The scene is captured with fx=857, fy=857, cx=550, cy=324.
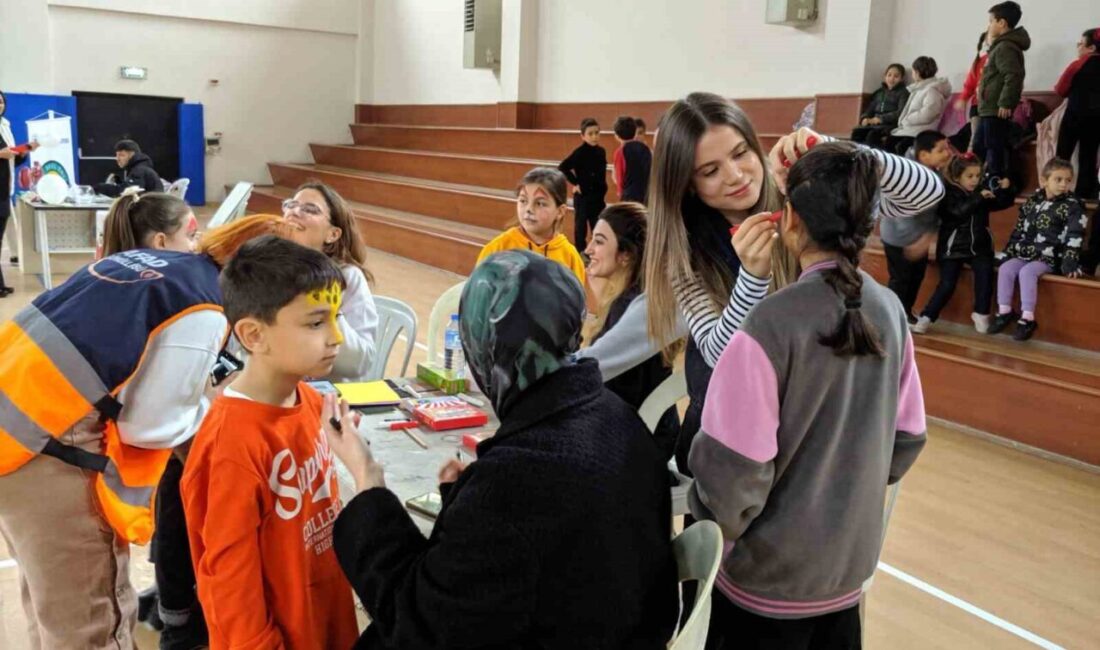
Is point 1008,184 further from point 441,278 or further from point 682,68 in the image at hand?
point 441,278

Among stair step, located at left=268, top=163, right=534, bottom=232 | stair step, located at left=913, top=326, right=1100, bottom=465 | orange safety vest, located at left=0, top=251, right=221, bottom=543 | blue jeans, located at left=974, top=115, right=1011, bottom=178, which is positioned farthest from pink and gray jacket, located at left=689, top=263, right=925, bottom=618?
stair step, located at left=268, top=163, right=534, bottom=232

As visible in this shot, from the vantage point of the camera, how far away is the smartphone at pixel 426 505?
1.71m

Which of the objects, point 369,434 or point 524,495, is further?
point 369,434

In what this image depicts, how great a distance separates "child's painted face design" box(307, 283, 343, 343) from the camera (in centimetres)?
167

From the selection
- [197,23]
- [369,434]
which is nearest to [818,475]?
[369,434]

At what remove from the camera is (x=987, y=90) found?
5863mm

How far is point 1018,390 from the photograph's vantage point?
443 centimetres

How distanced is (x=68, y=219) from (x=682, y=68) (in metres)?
6.22

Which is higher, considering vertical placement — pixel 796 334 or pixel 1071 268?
pixel 796 334

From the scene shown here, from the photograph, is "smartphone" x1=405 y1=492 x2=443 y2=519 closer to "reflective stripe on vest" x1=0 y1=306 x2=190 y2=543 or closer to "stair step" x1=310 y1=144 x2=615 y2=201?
"reflective stripe on vest" x1=0 y1=306 x2=190 y2=543

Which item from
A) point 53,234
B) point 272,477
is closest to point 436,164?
point 53,234

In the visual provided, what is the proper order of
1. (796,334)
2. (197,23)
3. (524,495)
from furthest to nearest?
(197,23) → (796,334) → (524,495)

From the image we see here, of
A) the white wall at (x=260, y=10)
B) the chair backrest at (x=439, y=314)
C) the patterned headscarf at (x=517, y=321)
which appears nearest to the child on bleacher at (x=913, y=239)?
the chair backrest at (x=439, y=314)

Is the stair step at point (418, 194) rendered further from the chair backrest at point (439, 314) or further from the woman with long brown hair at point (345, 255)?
the woman with long brown hair at point (345, 255)
